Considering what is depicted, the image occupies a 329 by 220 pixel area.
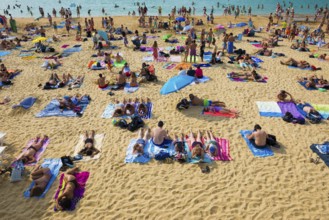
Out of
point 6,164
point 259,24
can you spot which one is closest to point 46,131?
point 6,164

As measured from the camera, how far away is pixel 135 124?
8.39 m

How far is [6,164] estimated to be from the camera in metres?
6.98

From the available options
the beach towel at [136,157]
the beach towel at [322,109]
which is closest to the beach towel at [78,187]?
the beach towel at [136,157]

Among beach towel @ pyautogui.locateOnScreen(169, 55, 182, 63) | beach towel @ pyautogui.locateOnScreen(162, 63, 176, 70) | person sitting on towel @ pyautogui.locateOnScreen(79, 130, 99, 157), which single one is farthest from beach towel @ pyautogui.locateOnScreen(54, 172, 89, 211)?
beach towel @ pyautogui.locateOnScreen(169, 55, 182, 63)

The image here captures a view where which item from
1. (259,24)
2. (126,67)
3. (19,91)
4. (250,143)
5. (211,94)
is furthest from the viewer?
(259,24)

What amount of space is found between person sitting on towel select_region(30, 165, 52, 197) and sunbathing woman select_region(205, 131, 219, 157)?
14.9ft

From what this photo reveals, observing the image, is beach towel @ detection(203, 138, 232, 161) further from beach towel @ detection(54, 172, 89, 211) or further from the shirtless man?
beach towel @ detection(54, 172, 89, 211)

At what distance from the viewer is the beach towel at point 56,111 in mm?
9398

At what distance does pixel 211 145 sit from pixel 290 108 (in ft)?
14.6

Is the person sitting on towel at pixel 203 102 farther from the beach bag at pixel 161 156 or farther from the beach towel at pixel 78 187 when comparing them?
the beach towel at pixel 78 187

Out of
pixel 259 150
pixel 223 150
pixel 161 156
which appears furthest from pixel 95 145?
pixel 259 150

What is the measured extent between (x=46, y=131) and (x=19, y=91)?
4598 millimetres

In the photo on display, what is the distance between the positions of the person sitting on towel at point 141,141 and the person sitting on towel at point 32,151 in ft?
9.93

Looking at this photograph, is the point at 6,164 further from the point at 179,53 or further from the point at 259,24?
the point at 259,24
